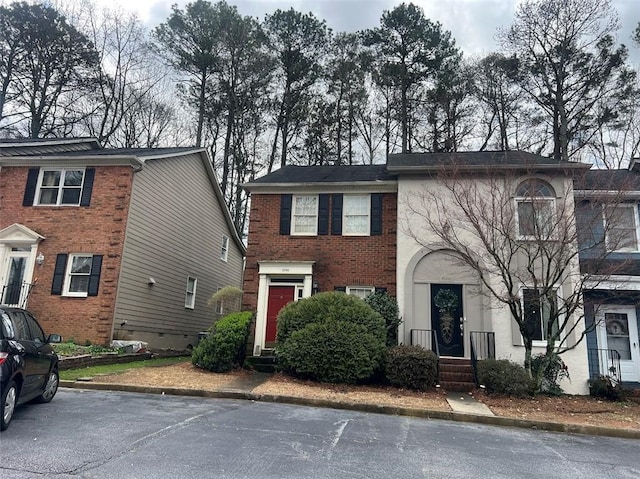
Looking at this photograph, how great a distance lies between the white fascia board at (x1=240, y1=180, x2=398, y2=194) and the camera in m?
14.5

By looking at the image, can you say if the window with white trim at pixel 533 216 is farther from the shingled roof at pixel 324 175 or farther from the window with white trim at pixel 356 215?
the window with white trim at pixel 356 215

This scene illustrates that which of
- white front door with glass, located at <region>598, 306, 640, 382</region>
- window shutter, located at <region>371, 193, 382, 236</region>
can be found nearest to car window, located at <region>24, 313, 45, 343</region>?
window shutter, located at <region>371, 193, 382, 236</region>

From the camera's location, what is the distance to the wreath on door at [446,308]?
12930 millimetres

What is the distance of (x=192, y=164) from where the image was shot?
18.8m

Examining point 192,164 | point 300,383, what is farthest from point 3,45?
point 300,383

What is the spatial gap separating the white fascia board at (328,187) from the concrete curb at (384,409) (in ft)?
24.6

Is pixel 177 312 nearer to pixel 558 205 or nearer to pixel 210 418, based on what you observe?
pixel 210 418

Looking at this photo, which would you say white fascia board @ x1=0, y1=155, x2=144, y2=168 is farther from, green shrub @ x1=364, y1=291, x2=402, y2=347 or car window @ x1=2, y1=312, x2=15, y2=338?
car window @ x1=2, y1=312, x2=15, y2=338

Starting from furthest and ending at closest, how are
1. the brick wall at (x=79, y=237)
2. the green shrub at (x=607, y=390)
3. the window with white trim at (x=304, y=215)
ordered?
the window with white trim at (x=304, y=215)
the brick wall at (x=79, y=237)
the green shrub at (x=607, y=390)

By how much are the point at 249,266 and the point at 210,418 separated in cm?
804

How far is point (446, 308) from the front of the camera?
13094 mm

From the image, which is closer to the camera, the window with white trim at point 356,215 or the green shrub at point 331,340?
the green shrub at point 331,340

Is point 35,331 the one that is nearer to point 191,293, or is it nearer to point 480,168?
point 480,168

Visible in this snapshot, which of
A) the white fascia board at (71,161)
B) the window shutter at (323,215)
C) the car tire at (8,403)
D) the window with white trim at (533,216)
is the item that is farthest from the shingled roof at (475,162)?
the car tire at (8,403)
